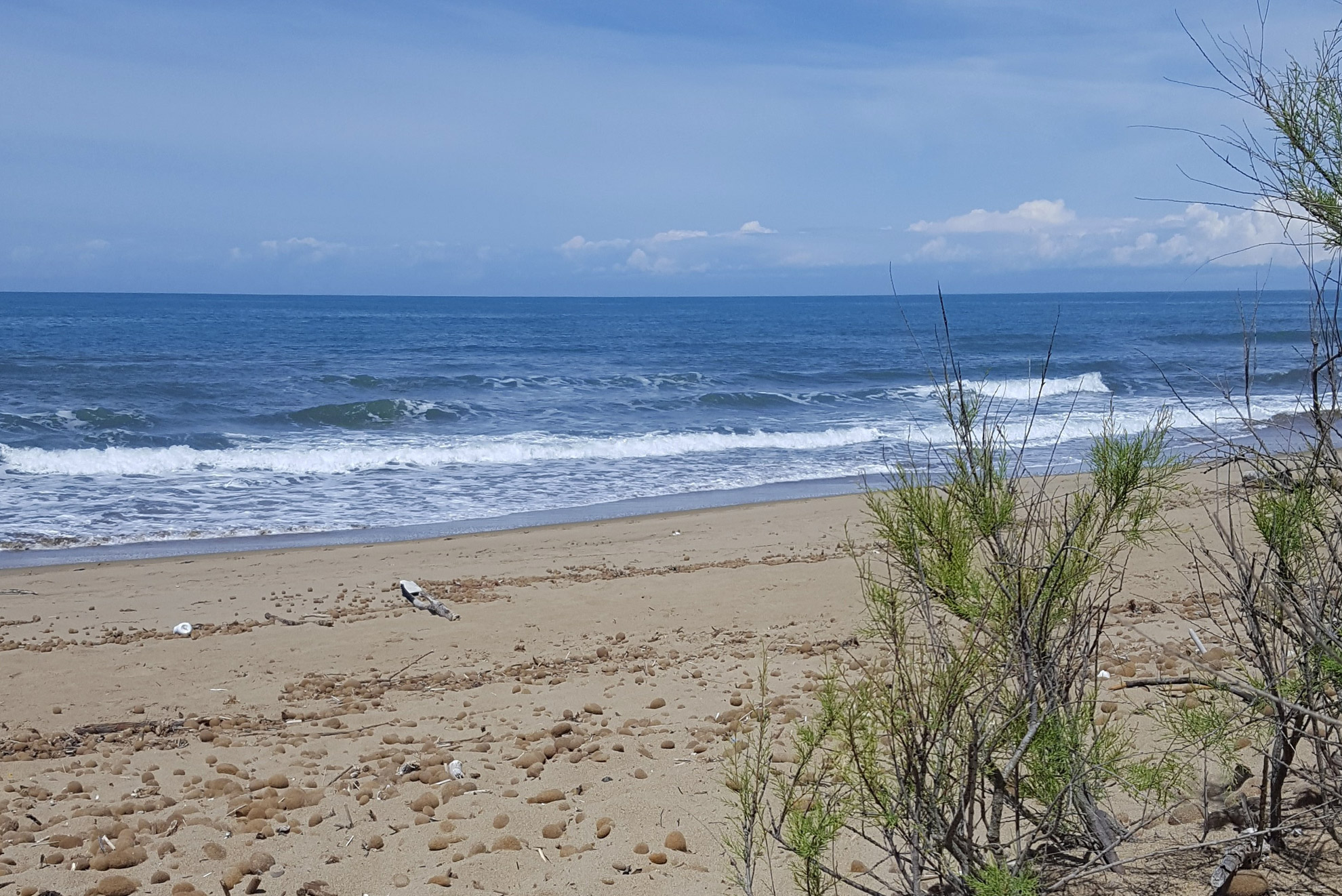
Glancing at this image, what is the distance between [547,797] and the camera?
441cm

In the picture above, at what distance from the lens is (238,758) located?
5172mm

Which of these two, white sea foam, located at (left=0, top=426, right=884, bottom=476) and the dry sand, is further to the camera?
white sea foam, located at (left=0, top=426, right=884, bottom=476)

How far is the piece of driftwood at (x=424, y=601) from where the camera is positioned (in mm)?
8148

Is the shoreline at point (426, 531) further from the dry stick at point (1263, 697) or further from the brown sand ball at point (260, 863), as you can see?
the dry stick at point (1263, 697)

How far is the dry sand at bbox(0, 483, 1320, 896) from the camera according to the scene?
3.91 m

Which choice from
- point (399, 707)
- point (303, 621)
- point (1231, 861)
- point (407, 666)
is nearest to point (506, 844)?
point (399, 707)

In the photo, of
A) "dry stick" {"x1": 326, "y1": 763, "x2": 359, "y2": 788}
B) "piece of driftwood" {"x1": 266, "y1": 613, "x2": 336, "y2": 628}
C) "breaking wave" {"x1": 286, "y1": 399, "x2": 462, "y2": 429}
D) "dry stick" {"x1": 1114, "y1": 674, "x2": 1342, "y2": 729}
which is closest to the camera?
"dry stick" {"x1": 1114, "y1": 674, "x2": 1342, "y2": 729}

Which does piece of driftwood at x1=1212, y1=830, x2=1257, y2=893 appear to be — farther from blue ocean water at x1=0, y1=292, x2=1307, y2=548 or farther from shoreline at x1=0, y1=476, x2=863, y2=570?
shoreline at x1=0, y1=476, x2=863, y2=570

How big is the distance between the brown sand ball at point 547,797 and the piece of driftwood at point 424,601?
376 cm

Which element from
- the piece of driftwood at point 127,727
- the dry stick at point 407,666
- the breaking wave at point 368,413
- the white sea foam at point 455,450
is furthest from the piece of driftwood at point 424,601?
the breaking wave at point 368,413

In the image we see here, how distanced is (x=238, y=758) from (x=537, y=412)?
825 inches

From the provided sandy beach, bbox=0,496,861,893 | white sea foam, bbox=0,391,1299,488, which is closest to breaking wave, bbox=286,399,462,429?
white sea foam, bbox=0,391,1299,488

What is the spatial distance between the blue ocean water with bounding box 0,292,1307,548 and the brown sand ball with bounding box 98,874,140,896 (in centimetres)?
341

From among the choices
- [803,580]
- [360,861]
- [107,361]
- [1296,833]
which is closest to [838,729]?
[1296,833]
